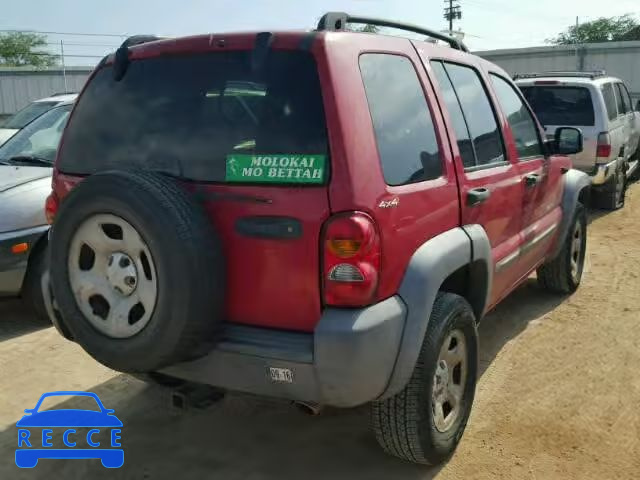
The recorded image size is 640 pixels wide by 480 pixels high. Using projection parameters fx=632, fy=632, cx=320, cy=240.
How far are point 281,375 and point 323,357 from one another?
20 centimetres

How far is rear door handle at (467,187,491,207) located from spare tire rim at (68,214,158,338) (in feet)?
5.05

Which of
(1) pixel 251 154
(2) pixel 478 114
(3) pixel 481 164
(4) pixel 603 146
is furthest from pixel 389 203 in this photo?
(4) pixel 603 146

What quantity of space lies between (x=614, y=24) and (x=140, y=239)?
64755 mm

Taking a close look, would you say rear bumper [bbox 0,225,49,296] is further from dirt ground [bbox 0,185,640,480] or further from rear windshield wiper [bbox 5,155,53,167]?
rear windshield wiper [bbox 5,155,53,167]

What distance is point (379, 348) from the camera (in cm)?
235

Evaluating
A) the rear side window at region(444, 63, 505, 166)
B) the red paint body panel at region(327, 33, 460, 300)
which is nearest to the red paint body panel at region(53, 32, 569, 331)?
the red paint body panel at region(327, 33, 460, 300)

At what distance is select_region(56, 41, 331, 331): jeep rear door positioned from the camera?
238 centimetres

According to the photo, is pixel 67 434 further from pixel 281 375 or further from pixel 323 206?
pixel 323 206

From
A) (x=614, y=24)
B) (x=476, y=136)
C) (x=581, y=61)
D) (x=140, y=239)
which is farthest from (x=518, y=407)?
(x=614, y=24)

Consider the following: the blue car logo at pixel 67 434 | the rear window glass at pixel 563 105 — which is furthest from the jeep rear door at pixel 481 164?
the rear window glass at pixel 563 105

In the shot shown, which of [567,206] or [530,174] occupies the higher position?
[530,174]

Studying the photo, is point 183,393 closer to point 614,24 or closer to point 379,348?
point 379,348

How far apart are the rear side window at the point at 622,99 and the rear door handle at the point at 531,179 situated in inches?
246

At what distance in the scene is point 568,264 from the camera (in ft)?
17.0
